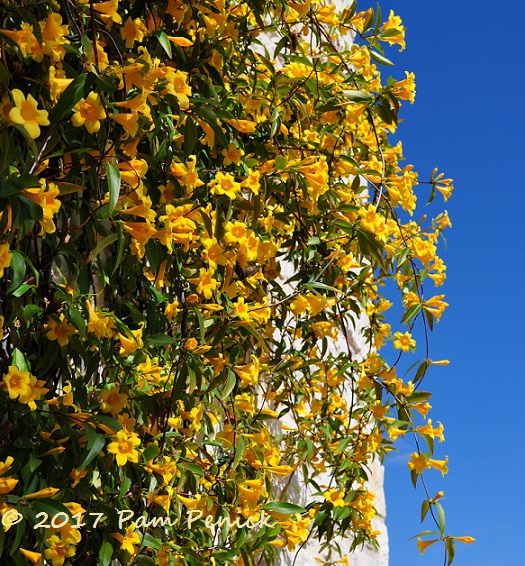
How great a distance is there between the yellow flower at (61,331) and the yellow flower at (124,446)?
215 mm

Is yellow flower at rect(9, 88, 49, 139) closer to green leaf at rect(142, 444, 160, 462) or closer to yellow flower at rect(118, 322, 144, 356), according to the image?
yellow flower at rect(118, 322, 144, 356)

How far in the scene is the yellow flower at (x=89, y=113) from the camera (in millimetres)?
1358

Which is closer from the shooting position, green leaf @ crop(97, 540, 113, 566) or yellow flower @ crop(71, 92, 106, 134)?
yellow flower @ crop(71, 92, 106, 134)

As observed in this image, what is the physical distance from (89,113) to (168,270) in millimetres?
558

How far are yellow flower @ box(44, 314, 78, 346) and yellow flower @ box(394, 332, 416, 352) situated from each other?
3.58 feet

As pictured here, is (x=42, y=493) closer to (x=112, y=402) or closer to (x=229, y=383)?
(x=112, y=402)

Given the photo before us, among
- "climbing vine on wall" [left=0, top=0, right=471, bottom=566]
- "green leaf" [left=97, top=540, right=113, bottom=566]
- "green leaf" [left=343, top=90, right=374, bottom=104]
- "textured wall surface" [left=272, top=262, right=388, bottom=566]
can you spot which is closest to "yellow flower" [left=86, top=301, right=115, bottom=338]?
"climbing vine on wall" [left=0, top=0, right=471, bottom=566]

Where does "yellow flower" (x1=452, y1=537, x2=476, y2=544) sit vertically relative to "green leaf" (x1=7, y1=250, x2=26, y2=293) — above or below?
above

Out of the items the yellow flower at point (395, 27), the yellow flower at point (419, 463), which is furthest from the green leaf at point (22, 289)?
the yellow flower at point (395, 27)

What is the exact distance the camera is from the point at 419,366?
2145mm

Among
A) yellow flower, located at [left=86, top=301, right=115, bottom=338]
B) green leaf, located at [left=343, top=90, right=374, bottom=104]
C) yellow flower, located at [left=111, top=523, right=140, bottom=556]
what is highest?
green leaf, located at [left=343, top=90, right=374, bottom=104]

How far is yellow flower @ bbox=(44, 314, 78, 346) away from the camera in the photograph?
5.17 feet

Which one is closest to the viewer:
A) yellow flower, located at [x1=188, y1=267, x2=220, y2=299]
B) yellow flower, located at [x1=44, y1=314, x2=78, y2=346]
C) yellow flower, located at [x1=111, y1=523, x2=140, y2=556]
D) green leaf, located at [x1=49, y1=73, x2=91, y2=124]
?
green leaf, located at [x1=49, y1=73, x2=91, y2=124]

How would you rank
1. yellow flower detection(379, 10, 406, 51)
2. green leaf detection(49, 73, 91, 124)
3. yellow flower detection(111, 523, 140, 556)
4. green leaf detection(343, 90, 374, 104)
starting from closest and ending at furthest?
green leaf detection(49, 73, 91, 124), yellow flower detection(111, 523, 140, 556), green leaf detection(343, 90, 374, 104), yellow flower detection(379, 10, 406, 51)
